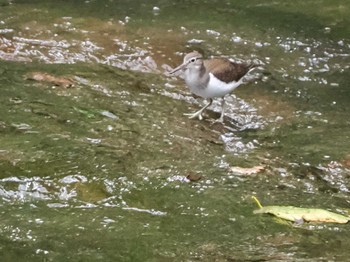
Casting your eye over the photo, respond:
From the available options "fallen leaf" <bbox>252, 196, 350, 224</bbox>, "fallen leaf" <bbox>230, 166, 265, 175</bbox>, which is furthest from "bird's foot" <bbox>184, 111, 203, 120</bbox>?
"fallen leaf" <bbox>252, 196, 350, 224</bbox>

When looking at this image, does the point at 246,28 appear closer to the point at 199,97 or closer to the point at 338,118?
the point at 199,97

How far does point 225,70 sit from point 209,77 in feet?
0.69

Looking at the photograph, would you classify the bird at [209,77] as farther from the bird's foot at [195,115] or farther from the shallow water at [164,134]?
the shallow water at [164,134]

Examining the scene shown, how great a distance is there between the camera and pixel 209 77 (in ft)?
22.5

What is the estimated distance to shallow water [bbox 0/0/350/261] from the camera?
14.4 ft

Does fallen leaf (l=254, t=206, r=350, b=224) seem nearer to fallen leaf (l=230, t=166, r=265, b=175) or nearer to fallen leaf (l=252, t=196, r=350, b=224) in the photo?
fallen leaf (l=252, t=196, r=350, b=224)

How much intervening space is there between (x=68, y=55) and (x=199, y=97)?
1480 millimetres

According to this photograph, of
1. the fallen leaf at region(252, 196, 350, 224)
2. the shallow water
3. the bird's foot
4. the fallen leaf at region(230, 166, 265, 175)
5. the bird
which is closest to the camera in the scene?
the shallow water

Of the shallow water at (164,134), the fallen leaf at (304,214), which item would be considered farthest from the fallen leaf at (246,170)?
the fallen leaf at (304,214)

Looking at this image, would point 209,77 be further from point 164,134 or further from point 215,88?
point 164,134

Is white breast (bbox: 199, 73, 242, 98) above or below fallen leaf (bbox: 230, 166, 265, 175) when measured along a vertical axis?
above

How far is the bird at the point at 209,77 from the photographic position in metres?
6.86

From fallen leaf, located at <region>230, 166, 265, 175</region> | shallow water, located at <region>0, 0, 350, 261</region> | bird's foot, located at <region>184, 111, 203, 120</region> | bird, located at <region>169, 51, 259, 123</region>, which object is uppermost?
bird, located at <region>169, 51, 259, 123</region>

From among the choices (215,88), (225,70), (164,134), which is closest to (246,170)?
(164,134)
